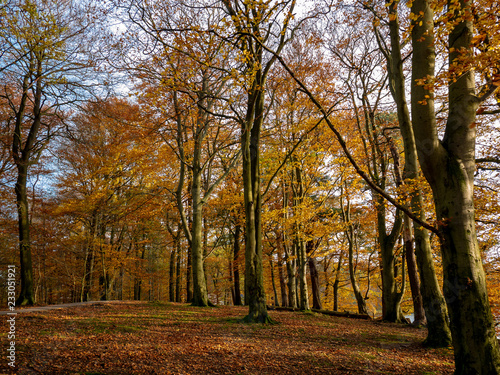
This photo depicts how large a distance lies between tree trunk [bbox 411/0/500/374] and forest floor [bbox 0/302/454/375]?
1.48 m

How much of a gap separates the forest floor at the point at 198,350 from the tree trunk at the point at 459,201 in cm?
148

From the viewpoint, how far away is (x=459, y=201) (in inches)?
123

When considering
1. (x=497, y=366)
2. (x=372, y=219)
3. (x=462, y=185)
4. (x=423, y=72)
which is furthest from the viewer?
(x=372, y=219)

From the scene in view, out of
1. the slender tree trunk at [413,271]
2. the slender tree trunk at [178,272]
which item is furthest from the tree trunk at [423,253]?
the slender tree trunk at [178,272]

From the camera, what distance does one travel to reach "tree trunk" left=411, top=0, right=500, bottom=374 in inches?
117

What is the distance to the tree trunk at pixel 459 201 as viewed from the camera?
2961 mm

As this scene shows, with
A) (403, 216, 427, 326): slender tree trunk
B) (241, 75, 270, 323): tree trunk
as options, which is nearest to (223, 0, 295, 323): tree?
(241, 75, 270, 323): tree trunk

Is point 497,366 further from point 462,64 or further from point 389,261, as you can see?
point 389,261

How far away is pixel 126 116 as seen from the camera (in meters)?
12.7

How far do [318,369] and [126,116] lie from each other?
39.5 ft

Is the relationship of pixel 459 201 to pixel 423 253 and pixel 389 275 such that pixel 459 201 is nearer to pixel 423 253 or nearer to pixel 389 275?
pixel 423 253

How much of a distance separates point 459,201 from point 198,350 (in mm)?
4098

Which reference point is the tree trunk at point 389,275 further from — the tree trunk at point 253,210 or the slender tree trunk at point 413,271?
the tree trunk at point 253,210

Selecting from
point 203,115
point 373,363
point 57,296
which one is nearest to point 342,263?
point 203,115
